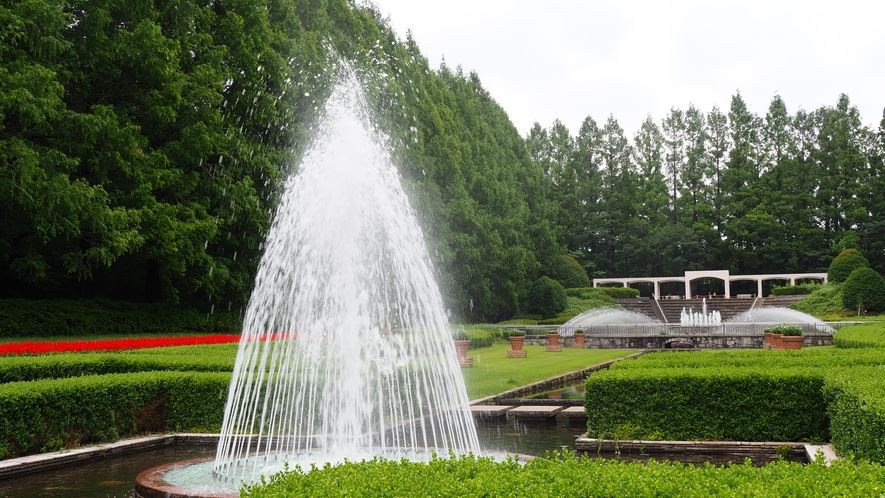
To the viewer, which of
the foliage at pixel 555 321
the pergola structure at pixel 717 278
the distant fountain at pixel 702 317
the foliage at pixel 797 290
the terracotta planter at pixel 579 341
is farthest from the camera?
the pergola structure at pixel 717 278

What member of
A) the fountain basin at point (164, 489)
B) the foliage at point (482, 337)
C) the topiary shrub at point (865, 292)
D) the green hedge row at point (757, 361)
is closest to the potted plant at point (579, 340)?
the foliage at point (482, 337)

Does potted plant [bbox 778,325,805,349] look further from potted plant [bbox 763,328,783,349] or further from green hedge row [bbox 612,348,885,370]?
green hedge row [bbox 612,348,885,370]

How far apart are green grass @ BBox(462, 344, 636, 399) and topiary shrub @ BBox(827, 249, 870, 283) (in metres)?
23.2

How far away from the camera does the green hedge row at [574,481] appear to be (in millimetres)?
3541

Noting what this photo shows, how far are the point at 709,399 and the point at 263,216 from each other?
1645cm

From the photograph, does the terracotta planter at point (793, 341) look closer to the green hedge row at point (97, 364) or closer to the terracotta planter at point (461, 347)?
the terracotta planter at point (461, 347)

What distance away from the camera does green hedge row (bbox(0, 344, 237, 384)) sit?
9.80m

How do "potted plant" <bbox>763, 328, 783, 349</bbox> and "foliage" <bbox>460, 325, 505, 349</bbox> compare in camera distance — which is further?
"foliage" <bbox>460, 325, 505, 349</bbox>

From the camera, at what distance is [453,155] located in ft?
108

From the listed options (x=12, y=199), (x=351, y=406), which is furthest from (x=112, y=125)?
(x=351, y=406)

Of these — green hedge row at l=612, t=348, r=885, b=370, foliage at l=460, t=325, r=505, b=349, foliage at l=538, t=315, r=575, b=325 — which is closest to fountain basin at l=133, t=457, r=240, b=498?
green hedge row at l=612, t=348, r=885, b=370

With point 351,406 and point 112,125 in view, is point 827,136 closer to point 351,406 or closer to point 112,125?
point 112,125

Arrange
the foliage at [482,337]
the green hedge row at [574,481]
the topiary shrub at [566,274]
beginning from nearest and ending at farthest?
the green hedge row at [574,481] < the foliage at [482,337] < the topiary shrub at [566,274]

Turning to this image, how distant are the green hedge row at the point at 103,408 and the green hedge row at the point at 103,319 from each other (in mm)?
7686
